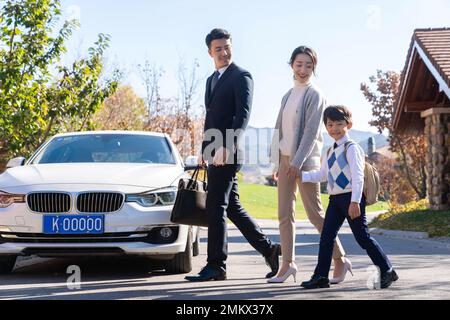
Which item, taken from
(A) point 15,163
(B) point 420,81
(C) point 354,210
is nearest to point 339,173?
(C) point 354,210

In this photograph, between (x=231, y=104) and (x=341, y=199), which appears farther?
(x=231, y=104)

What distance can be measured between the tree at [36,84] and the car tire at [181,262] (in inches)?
332

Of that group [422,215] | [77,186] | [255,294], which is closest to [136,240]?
[77,186]

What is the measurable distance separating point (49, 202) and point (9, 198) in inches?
16.4

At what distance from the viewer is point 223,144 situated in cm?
673

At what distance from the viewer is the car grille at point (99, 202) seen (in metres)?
7.02

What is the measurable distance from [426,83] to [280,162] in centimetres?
1368

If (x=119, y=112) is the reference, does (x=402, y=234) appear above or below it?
below

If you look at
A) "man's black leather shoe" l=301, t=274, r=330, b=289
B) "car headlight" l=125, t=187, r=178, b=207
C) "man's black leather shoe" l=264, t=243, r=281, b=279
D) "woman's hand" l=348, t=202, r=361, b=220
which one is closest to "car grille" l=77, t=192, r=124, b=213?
"car headlight" l=125, t=187, r=178, b=207

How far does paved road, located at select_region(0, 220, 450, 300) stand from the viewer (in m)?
5.96

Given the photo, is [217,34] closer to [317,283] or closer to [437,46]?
[317,283]

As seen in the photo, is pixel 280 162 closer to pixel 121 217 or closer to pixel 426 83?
pixel 121 217

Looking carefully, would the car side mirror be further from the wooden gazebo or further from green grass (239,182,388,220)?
green grass (239,182,388,220)
